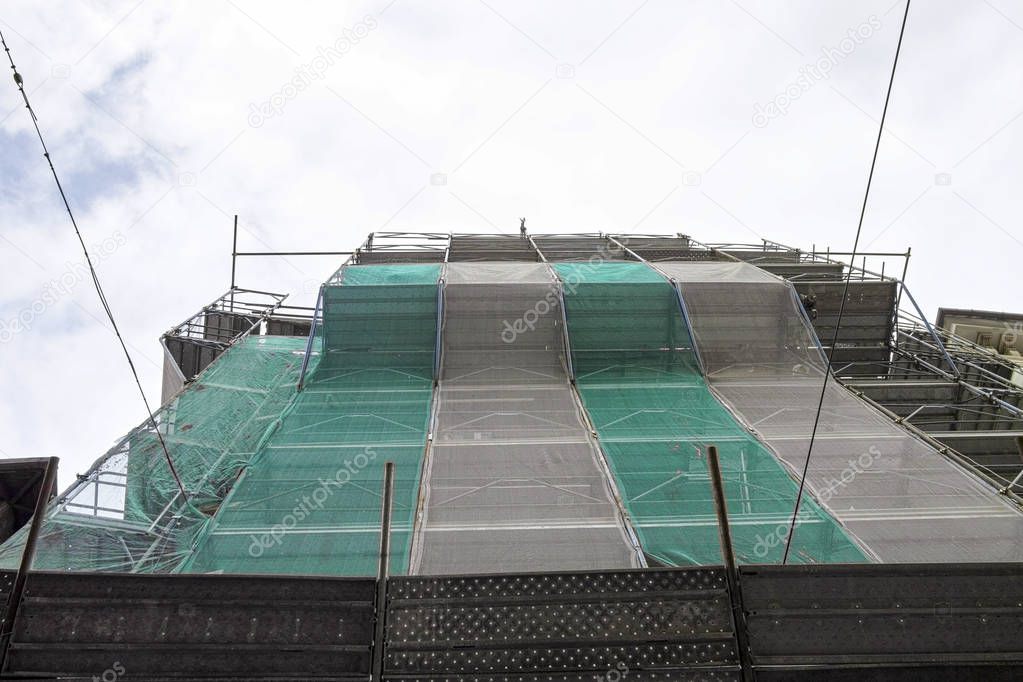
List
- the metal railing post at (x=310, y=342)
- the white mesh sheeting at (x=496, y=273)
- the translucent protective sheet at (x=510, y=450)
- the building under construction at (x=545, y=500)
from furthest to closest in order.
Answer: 1. the white mesh sheeting at (x=496, y=273)
2. the metal railing post at (x=310, y=342)
3. the translucent protective sheet at (x=510, y=450)
4. the building under construction at (x=545, y=500)

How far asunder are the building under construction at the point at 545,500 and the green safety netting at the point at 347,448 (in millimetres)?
28

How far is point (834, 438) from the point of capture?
268 inches

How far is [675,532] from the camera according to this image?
211 inches

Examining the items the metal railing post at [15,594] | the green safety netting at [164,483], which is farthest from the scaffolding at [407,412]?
the metal railing post at [15,594]

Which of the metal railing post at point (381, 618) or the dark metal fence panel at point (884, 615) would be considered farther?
the dark metal fence panel at point (884, 615)

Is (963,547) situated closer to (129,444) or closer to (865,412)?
(865,412)

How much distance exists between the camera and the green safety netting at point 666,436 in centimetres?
533

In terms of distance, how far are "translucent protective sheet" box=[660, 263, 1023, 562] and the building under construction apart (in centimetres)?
3

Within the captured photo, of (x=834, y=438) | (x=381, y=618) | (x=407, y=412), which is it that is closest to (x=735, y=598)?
(x=381, y=618)

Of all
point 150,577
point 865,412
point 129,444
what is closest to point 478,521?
point 150,577

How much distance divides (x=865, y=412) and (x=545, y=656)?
542 centimetres

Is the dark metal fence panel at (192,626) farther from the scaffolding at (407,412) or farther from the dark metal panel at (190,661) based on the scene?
the scaffolding at (407,412)

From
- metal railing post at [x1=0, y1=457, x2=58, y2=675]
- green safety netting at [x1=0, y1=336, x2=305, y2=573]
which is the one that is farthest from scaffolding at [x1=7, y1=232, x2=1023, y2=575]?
metal railing post at [x1=0, y1=457, x2=58, y2=675]

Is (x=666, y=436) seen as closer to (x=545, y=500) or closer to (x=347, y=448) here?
(x=545, y=500)
